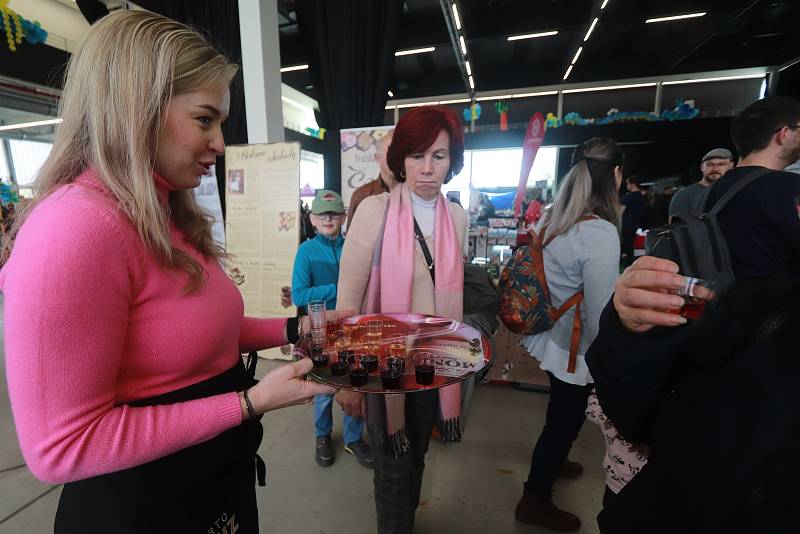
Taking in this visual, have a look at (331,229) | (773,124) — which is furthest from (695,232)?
(331,229)

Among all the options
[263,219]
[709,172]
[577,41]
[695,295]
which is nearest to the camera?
[695,295]

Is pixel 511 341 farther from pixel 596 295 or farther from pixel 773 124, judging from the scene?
pixel 773 124

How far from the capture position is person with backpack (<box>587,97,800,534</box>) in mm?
458

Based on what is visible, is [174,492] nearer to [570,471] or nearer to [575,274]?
[575,274]

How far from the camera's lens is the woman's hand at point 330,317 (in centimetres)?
120

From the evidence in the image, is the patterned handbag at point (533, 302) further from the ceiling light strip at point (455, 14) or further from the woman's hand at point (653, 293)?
the ceiling light strip at point (455, 14)

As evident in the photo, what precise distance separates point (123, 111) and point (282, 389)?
0.63m

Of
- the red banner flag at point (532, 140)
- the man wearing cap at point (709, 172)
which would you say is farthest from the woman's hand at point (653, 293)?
the man wearing cap at point (709, 172)

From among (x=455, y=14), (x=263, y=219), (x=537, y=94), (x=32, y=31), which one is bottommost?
(x=263, y=219)

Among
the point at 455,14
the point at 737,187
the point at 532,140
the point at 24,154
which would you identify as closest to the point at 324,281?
the point at 737,187

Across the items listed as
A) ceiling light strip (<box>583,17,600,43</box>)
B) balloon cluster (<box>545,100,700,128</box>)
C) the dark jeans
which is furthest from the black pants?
balloon cluster (<box>545,100,700,128</box>)

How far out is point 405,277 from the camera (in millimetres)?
1395

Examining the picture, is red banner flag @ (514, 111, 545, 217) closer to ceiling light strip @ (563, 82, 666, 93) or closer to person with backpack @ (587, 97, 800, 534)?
person with backpack @ (587, 97, 800, 534)

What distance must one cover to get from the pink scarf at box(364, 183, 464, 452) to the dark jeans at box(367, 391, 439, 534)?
0.04 meters
